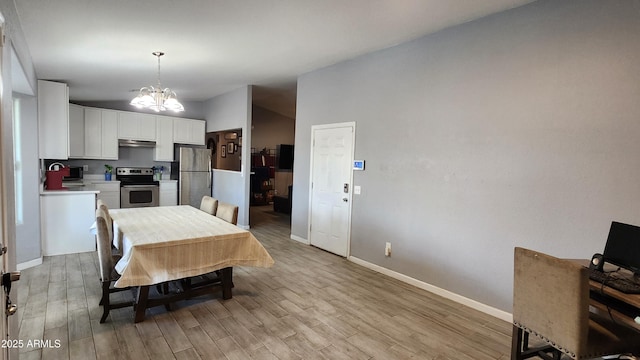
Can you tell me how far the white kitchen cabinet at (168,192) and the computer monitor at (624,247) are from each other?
7.13 metres

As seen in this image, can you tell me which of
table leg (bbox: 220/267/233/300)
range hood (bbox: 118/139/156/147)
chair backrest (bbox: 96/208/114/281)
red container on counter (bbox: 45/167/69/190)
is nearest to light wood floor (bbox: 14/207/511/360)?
table leg (bbox: 220/267/233/300)

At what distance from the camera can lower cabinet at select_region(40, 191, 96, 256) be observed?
4.31 metres

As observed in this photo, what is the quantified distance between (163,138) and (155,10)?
15.2ft

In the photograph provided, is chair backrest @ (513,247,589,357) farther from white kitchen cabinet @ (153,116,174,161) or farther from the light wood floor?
white kitchen cabinet @ (153,116,174,161)

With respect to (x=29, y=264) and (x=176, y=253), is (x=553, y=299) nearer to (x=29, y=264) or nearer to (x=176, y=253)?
(x=176, y=253)

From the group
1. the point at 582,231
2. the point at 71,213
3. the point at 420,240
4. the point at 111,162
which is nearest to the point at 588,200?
the point at 582,231

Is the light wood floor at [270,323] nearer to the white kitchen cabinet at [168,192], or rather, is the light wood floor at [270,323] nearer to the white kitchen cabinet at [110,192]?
the white kitchen cabinet at [110,192]

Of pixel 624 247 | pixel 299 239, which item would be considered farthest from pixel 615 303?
pixel 299 239

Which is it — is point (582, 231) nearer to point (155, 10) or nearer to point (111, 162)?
point (155, 10)

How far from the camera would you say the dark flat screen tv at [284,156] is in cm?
1008

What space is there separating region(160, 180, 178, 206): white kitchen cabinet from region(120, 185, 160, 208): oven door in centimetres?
13

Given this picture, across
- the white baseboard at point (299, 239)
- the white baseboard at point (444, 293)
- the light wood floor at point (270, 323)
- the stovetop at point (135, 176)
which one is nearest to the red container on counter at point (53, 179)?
the light wood floor at point (270, 323)

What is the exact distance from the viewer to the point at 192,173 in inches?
284

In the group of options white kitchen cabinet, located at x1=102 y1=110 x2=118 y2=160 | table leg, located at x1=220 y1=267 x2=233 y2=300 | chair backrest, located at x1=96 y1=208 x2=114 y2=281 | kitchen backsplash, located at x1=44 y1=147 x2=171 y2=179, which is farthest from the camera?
kitchen backsplash, located at x1=44 y1=147 x2=171 y2=179
